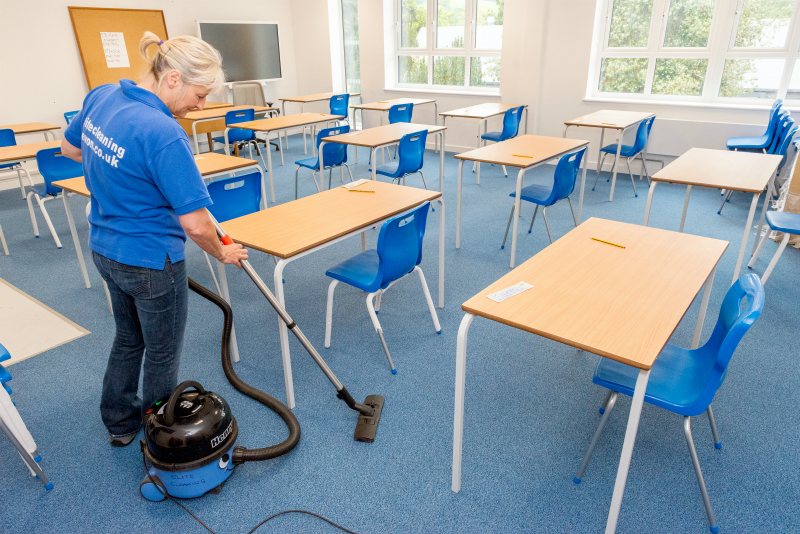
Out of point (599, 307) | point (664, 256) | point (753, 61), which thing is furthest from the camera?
point (753, 61)

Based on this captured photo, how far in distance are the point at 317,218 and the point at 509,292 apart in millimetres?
1101

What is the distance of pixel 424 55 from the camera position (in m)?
7.57

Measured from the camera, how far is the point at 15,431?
5.72 ft

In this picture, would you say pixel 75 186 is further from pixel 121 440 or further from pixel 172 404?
pixel 172 404

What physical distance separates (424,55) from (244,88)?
284 centimetres

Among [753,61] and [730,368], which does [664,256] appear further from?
[753,61]

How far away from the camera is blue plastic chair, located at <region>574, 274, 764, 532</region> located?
1374mm

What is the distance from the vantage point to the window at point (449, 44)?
22.4 feet

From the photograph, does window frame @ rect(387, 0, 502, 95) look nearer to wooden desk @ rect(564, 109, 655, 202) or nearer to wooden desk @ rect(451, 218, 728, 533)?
Answer: wooden desk @ rect(564, 109, 655, 202)

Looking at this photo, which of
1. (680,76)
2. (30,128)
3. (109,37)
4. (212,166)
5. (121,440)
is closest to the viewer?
(121,440)

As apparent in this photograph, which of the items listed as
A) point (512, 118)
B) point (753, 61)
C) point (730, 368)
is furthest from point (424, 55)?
point (730, 368)

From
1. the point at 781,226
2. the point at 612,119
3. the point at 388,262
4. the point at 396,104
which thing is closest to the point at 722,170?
the point at 781,226

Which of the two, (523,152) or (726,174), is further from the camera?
(523,152)

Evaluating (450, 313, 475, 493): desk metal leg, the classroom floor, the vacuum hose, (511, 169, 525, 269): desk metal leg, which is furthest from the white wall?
(450, 313, 475, 493): desk metal leg
